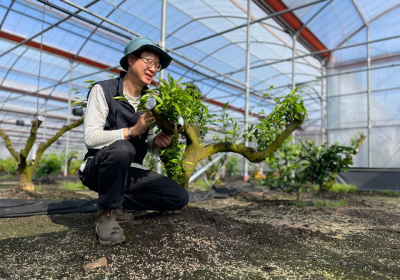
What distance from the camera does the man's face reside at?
5.70 ft

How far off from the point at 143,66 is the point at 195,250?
3.76 ft

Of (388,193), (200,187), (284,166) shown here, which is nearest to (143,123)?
(284,166)

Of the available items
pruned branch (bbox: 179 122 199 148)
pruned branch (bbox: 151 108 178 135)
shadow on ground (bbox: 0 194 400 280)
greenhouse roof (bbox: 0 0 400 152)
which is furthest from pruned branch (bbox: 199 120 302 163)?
greenhouse roof (bbox: 0 0 400 152)

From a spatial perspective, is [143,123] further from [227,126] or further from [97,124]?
[227,126]

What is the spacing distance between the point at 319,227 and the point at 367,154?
24.7 feet

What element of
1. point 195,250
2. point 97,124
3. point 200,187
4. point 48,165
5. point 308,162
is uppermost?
point 97,124

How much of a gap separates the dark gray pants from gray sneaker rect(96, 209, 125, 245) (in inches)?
2.3

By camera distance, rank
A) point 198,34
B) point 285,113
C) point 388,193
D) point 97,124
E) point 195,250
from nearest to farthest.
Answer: point 195,250
point 97,124
point 285,113
point 388,193
point 198,34

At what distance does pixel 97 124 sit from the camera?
5.23ft

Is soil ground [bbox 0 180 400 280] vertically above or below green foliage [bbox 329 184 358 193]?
above

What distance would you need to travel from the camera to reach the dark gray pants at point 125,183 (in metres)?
1.50

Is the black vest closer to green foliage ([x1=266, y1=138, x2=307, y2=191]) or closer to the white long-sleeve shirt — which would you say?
the white long-sleeve shirt

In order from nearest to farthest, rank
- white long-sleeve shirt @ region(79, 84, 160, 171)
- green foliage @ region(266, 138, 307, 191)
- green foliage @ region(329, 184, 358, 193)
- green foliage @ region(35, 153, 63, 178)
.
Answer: white long-sleeve shirt @ region(79, 84, 160, 171)
green foliage @ region(266, 138, 307, 191)
green foliage @ region(329, 184, 358, 193)
green foliage @ region(35, 153, 63, 178)

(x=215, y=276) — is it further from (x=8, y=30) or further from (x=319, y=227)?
(x=8, y=30)
